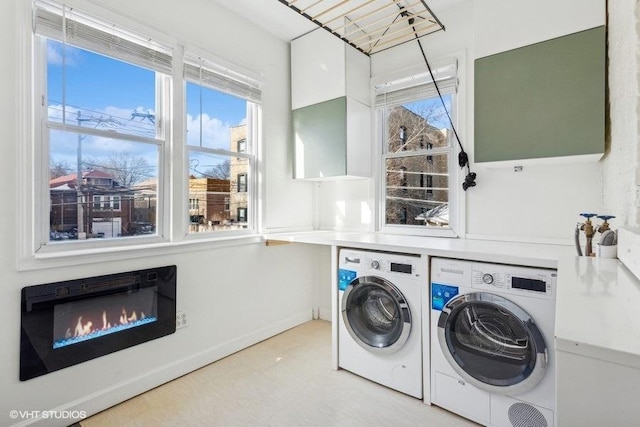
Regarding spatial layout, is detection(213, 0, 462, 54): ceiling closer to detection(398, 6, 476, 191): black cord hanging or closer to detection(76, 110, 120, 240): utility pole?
detection(398, 6, 476, 191): black cord hanging

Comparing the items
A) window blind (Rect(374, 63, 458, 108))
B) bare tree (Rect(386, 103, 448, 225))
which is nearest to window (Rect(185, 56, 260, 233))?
window blind (Rect(374, 63, 458, 108))

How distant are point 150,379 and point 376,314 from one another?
1634 mm

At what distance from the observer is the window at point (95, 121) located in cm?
178

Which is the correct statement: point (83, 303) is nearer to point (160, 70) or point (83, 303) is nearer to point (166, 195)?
point (166, 195)

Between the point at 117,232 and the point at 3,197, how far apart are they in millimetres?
594

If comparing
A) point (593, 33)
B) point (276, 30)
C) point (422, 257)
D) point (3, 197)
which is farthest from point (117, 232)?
point (593, 33)

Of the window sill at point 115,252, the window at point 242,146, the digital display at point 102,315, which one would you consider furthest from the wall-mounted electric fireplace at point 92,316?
the window at point 242,146

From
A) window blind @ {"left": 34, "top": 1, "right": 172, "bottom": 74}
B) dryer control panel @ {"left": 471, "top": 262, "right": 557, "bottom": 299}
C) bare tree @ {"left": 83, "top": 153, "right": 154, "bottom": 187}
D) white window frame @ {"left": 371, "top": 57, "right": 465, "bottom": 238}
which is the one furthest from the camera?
white window frame @ {"left": 371, "top": 57, "right": 465, "bottom": 238}

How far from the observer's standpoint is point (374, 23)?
102 inches

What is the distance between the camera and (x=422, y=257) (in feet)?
6.69

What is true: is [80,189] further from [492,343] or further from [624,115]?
[624,115]

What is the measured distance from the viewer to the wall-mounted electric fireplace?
1693 mm

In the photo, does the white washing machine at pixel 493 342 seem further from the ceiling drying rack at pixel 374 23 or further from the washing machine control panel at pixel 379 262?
the ceiling drying rack at pixel 374 23

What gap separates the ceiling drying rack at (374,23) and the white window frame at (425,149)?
271mm
